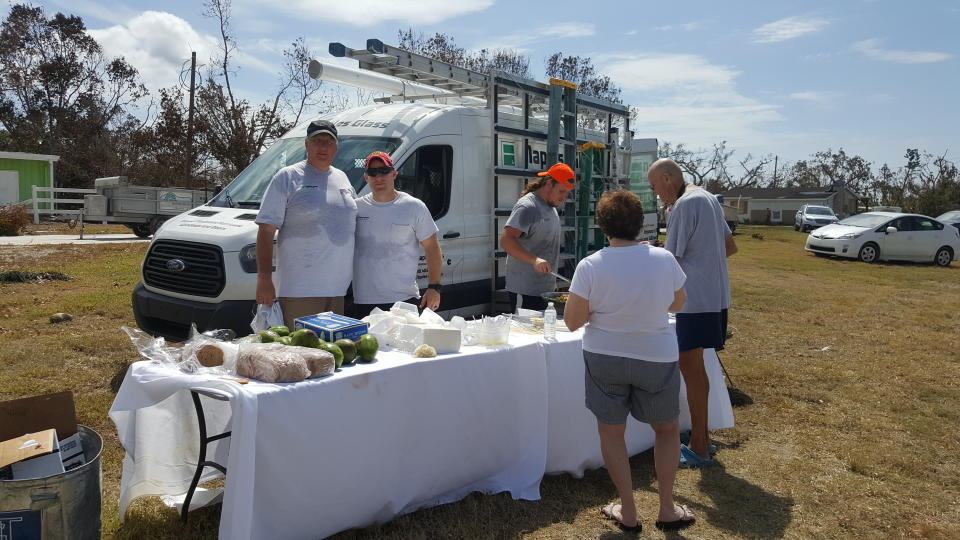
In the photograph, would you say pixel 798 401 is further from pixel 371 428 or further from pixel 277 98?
pixel 277 98

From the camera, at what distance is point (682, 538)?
11.3 ft

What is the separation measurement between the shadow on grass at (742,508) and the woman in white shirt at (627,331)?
52cm

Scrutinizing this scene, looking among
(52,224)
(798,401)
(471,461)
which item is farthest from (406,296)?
(52,224)

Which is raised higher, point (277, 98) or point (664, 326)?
point (277, 98)

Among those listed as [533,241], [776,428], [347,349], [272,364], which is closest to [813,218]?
[776,428]

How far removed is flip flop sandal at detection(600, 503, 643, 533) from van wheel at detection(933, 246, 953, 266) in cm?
1994

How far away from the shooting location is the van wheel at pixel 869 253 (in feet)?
63.9

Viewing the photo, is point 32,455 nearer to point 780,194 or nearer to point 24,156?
point 24,156

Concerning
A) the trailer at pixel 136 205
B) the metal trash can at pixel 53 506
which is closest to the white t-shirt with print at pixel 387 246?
the metal trash can at pixel 53 506

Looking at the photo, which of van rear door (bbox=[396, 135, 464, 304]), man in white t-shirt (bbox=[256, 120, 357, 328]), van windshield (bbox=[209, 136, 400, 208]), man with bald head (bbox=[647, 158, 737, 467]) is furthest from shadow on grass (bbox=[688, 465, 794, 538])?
van windshield (bbox=[209, 136, 400, 208])

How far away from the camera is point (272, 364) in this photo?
2.93m

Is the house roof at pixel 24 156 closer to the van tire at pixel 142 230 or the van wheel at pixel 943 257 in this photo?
the van tire at pixel 142 230

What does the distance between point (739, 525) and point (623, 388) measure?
1059mm

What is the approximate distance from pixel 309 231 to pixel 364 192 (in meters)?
1.53
